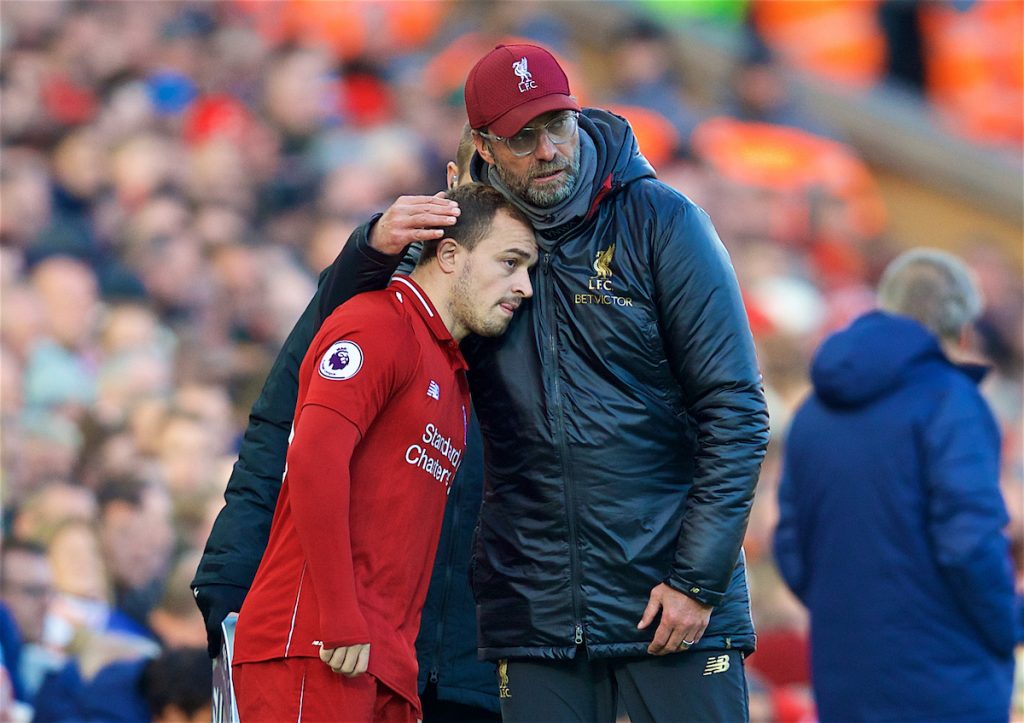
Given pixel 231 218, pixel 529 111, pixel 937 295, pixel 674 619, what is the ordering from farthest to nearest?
pixel 231 218 < pixel 937 295 < pixel 529 111 < pixel 674 619

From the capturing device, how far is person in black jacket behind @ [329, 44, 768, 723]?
11.9ft

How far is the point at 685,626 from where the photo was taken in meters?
3.57

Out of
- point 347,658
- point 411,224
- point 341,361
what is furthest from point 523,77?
point 347,658

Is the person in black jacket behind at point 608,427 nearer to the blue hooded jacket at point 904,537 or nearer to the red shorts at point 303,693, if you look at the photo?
the red shorts at point 303,693

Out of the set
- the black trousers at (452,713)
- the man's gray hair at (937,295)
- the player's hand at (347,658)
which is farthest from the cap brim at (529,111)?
the man's gray hair at (937,295)

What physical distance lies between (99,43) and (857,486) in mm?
5535

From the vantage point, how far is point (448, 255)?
12.5ft

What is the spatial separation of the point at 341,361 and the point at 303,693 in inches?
28.0

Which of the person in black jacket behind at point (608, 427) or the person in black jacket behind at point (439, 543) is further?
the person in black jacket behind at point (439, 543)

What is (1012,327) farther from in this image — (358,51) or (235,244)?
(235,244)

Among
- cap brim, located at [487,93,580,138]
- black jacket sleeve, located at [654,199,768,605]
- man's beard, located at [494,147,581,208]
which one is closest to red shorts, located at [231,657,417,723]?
black jacket sleeve, located at [654,199,768,605]

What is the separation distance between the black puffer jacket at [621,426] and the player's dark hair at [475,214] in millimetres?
124

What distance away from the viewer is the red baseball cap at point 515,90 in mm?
3676

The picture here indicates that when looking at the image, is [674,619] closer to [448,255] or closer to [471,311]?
[471,311]
